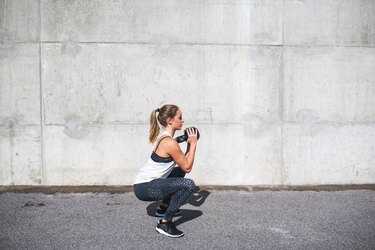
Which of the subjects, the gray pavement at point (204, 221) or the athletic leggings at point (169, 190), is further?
the athletic leggings at point (169, 190)

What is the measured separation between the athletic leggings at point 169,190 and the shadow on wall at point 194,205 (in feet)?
1.39

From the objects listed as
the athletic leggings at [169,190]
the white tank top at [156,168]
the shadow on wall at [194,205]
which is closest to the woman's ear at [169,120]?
the white tank top at [156,168]

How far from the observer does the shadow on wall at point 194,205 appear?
13.7ft

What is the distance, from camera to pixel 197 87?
5402mm

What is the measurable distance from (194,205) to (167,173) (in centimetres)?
105

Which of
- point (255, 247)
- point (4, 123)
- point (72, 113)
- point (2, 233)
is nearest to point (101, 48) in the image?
point (72, 113)

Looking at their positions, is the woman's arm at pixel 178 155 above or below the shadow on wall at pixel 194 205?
above

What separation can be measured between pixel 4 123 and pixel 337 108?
16.9ft

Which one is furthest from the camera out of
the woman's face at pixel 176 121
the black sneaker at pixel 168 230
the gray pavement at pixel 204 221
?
the woman's face at pixel 176 121

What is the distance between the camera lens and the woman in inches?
144

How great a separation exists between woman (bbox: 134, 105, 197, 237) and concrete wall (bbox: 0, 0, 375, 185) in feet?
5.28

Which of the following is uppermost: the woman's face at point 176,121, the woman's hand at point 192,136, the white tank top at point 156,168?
the woman's face at point 176,121

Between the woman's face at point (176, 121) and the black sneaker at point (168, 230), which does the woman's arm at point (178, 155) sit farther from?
the black sneaker at point (168, 230)

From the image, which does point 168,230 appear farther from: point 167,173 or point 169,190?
point 167,173
